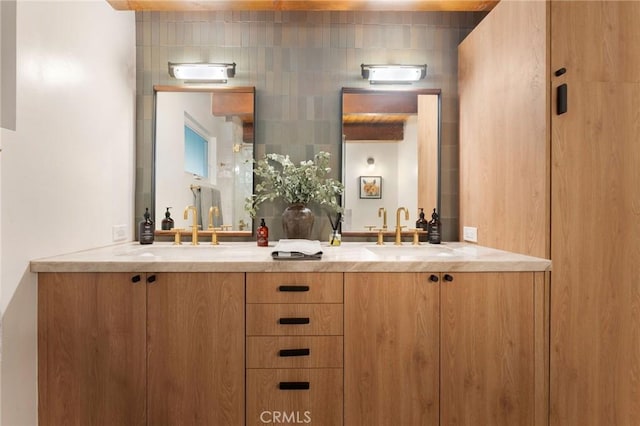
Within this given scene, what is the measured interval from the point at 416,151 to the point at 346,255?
0.94 m

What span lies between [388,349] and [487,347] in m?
0.43

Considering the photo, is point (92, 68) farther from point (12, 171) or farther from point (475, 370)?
point (475, 370)

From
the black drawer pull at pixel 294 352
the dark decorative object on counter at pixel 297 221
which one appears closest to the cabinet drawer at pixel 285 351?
the black drawer pull at pixel 294 352

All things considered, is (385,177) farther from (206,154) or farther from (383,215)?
(206,154)

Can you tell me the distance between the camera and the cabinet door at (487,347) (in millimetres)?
1552

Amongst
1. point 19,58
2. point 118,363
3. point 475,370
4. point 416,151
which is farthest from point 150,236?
point 475,370

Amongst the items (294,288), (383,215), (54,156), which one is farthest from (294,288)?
(54,156)

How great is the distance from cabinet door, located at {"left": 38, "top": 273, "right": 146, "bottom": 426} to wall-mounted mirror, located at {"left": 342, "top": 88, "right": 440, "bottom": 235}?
51.1 inches

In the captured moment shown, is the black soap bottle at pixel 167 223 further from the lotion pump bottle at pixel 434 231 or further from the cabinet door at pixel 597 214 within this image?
the cabinet door at pixel 597 214

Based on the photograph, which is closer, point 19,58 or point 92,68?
point 19,58

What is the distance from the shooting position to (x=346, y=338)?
1.55 m

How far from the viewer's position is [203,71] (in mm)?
2234

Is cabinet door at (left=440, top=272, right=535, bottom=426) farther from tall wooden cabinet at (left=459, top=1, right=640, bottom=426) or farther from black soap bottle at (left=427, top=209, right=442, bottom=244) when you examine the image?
black soap bottle at (left=427, top=209, right=442, bottom=244)

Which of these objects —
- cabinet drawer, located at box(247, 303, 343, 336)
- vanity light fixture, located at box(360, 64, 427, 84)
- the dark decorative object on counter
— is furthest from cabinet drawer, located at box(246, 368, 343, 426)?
vanity light fixture, located at box(360, 64, 427, 84)
